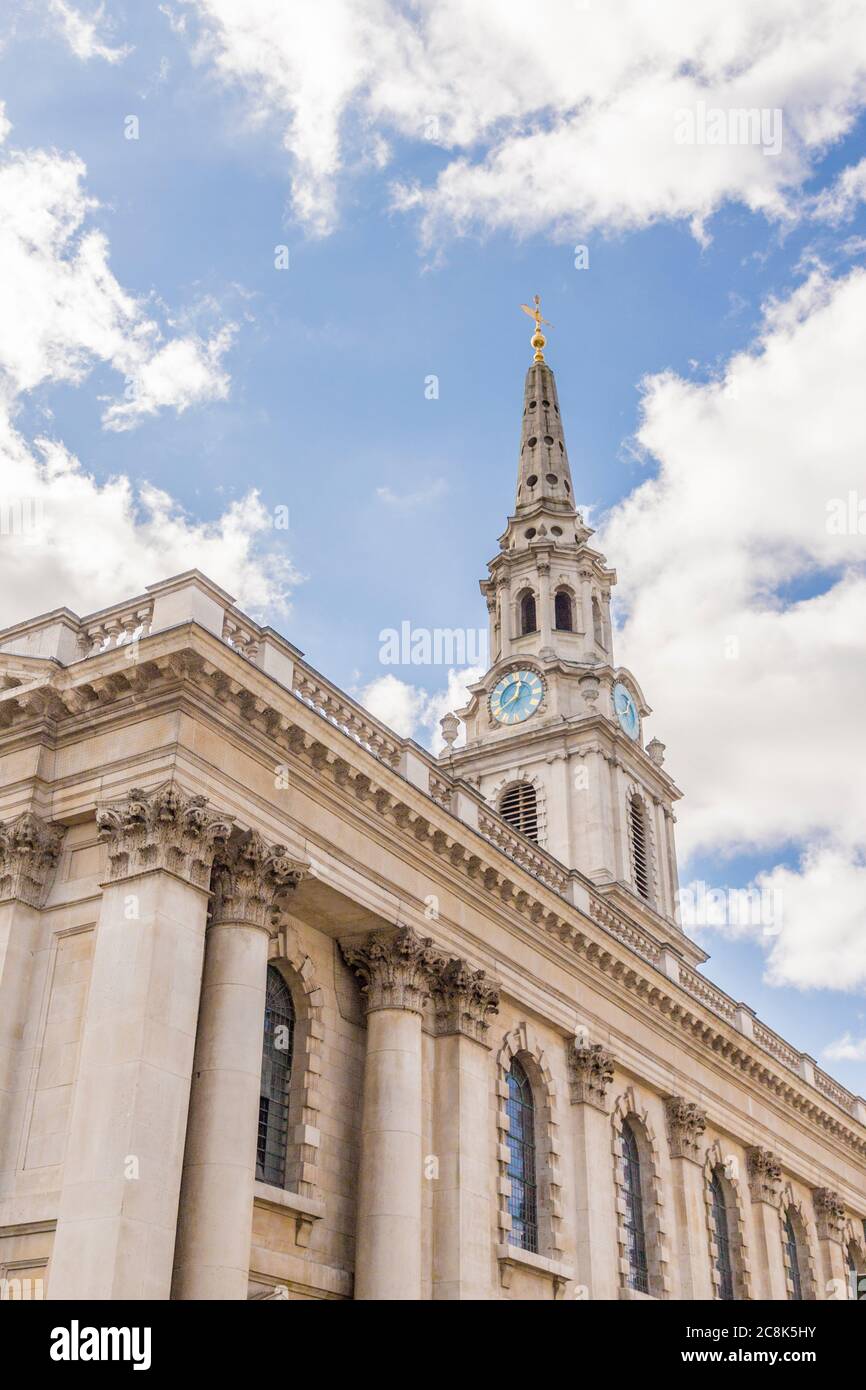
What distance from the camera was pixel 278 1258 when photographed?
75.4ft

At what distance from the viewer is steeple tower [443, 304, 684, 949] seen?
50781 mm

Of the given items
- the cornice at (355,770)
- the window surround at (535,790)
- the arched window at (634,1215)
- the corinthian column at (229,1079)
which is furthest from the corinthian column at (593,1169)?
the window surround at (535,790)

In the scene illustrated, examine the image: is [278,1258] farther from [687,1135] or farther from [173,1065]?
[687,1135]

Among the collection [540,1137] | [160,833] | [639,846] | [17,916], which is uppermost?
[639,846]

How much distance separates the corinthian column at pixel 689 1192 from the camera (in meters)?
34.4

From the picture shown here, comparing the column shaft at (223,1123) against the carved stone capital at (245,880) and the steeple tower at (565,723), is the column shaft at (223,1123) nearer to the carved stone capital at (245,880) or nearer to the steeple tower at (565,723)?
Result: the carved stone capital at (245,880)

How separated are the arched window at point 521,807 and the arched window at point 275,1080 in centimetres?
2620

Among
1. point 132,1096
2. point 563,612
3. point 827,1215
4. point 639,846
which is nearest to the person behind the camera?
point 132,1096

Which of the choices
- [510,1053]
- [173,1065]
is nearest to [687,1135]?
[510,1053]

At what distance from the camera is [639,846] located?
174 ft

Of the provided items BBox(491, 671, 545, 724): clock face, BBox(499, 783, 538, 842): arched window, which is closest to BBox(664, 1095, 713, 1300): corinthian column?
BBox(499, 783, 538, 842): arched window

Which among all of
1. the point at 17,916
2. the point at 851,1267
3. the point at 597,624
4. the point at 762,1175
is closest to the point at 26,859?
the point at 17,916

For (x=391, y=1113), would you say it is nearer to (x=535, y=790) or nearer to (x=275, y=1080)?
(x=275, y=1080)

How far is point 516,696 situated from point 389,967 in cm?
2835
